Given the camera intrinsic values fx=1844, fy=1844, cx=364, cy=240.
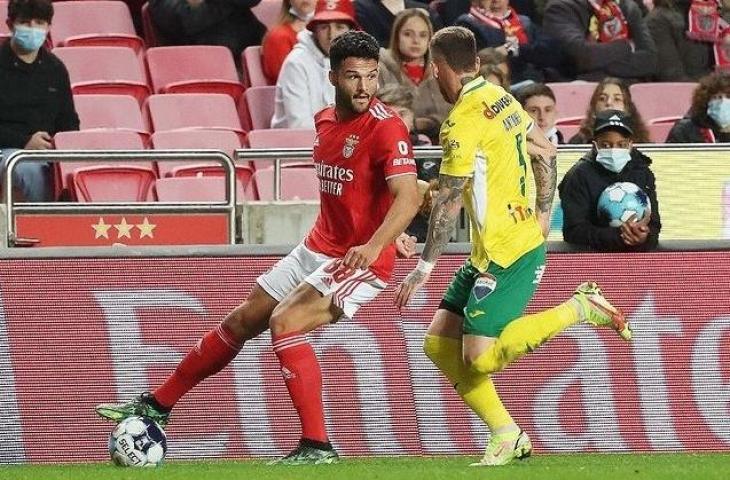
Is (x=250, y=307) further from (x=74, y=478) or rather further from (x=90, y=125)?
(x=90, y=125)

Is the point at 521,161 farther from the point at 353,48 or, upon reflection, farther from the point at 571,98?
the point at 571,98

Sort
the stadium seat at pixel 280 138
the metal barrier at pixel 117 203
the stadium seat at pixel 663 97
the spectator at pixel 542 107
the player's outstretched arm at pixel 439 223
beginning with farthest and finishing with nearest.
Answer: the stadium seat at pixel 663 97, the stadium seat at pixel 280 138, the spectator at pixel 542 107, the metal barrier at pixel 117 203, the player's outstretched arm at pixel 439 223

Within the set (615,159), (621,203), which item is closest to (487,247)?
(621,203)

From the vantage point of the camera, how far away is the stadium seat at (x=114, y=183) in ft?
43.4

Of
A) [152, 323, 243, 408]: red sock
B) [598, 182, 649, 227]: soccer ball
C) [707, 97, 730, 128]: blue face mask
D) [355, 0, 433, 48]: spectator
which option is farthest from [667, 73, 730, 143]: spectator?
[152, 323, 243, 408]: red sock

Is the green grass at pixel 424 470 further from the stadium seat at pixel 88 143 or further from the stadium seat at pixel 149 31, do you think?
the stadium seat at pixel 149 31

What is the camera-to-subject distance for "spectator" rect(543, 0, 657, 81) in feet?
52.5

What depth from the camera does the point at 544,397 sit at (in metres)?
11.4

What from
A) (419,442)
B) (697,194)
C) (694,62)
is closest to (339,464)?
(419,442)

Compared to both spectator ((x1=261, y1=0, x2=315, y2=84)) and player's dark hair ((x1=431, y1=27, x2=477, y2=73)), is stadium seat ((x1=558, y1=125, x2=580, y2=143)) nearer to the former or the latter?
spectator ((x1=261, y1=0, x2=315, y2=84))

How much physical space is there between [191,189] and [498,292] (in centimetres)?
413

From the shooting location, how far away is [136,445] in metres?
9.68

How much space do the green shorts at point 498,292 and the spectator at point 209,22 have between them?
627cm

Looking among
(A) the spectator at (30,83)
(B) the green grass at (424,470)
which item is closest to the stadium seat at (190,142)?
(A) the spectator at (30,83)
